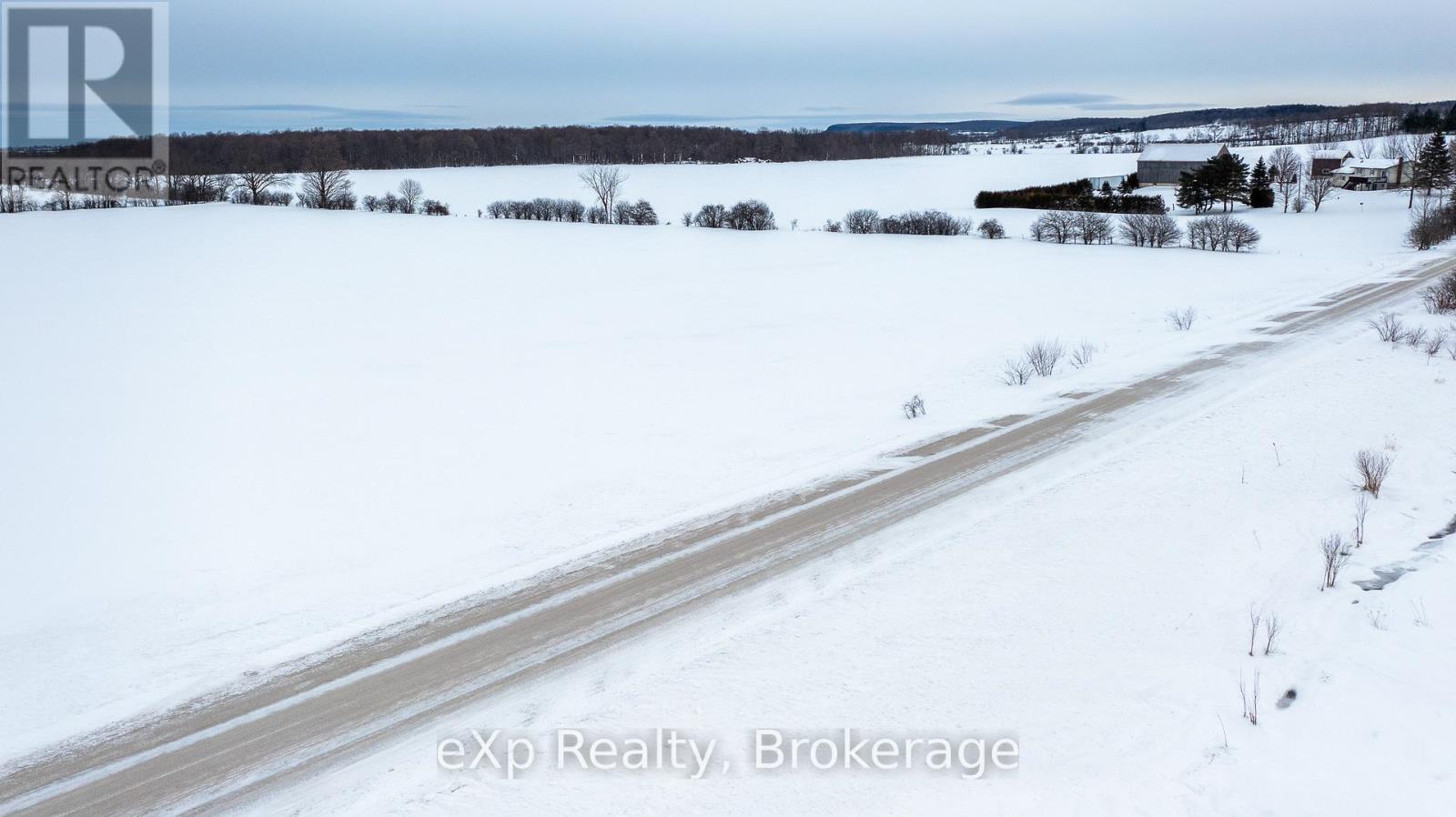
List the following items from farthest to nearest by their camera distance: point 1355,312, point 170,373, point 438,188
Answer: point 438,188
point 1355,312
point 170,373

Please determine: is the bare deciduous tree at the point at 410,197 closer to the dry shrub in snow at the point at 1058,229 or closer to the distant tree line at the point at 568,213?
the distant tree line at the point at 568,213

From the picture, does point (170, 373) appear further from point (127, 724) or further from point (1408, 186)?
point (1408, 186)

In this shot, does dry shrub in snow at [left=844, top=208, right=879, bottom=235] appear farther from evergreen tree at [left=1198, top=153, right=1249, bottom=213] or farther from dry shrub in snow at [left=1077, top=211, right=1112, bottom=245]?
evergreen tree at [left=1198, top=153, right=1249, bottom=213]

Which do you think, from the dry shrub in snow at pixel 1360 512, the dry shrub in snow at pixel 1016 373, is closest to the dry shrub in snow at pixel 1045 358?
the dry shrub in snow at pixel 1016 373

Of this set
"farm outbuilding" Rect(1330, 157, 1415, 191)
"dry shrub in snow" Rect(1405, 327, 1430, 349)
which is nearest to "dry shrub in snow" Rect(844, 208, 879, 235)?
"dry shrub in snow" Rect(1405, 327, 1430, 349)

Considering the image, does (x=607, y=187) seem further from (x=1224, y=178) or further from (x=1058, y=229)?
(x=1224, y=178)

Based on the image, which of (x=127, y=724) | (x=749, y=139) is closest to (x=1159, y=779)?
(x=127, y=724)

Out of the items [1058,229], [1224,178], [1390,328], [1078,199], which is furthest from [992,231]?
[1390,328]
